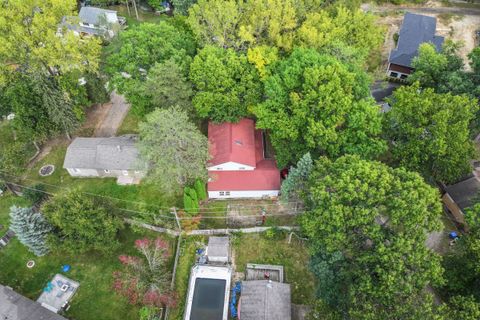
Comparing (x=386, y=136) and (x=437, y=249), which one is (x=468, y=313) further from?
(x=386, y=136)

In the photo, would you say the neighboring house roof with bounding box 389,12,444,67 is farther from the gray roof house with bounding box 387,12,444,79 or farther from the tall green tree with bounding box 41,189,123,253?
the tall green tree with bounding box 41,189,123,253

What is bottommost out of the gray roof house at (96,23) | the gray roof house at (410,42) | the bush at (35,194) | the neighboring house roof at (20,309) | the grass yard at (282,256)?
the neighboring house roof at (20,309)

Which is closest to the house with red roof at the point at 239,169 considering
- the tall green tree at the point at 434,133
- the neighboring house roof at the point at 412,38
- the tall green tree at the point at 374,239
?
the tall green tree at the point at 374,239

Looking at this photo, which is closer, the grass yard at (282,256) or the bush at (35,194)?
the grass yard at (282,256)

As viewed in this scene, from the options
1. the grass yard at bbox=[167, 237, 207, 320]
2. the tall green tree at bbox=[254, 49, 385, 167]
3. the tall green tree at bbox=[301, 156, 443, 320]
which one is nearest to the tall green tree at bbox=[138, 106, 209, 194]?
the grass yard at bbox=[167, 237, 207, 320]

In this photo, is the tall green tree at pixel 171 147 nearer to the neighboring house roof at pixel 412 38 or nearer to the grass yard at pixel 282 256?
the grass yard at pixel 282 256

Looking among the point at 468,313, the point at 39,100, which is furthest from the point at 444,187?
the point at 39,100

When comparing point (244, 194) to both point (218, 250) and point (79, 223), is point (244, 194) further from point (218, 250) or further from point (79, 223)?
point (79, 223)

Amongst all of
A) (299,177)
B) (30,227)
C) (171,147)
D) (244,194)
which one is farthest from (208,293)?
(30,227)
